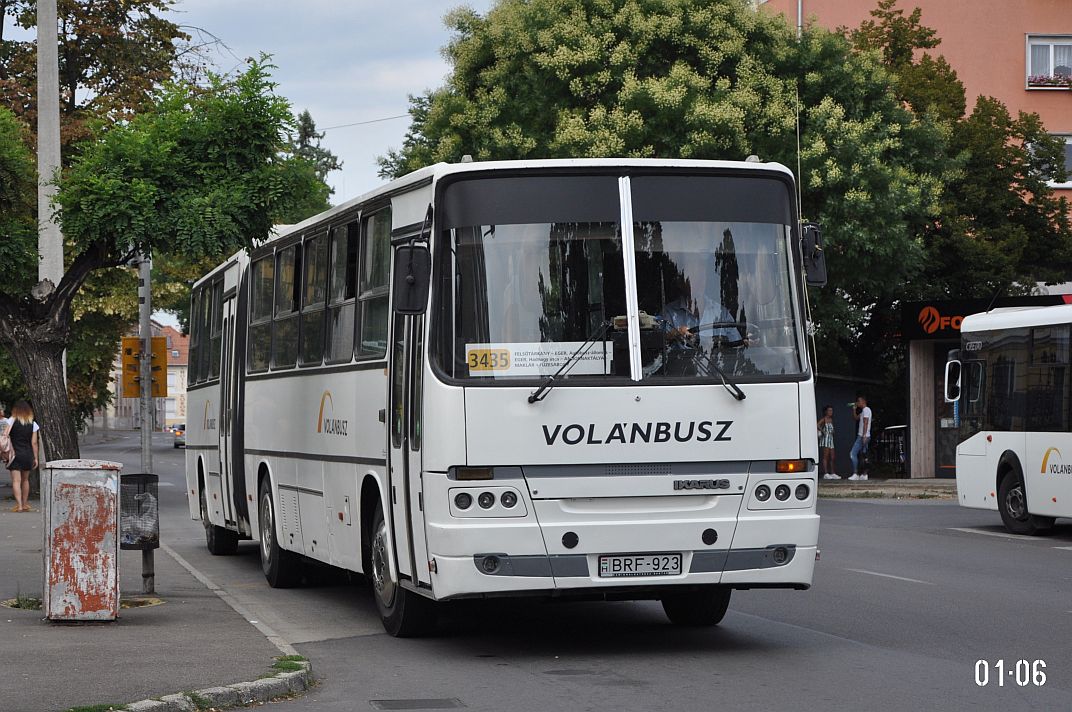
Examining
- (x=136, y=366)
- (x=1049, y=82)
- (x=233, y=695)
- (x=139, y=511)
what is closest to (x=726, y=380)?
(x=233, y=695)

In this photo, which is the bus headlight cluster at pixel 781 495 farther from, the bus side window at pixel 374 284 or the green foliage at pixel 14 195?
the green foliage at pixel 14 195

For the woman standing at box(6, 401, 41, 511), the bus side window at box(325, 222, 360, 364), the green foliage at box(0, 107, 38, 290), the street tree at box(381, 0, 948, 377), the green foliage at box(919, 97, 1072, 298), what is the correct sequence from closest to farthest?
the bus side window at box(325, 222, 360, 364) → the green foliage at box(0, 107, 38, 290) → the woman standing at box(6, 401, 41, 511) → the street tree at box(381, 0, 948, 377) → the green foliage at box(919, 97, 1072, 298)

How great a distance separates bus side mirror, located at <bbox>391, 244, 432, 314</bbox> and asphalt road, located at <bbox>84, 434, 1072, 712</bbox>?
2238 millimetres

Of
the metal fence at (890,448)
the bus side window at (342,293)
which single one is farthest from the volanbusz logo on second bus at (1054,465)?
the metal fence at (890,448)

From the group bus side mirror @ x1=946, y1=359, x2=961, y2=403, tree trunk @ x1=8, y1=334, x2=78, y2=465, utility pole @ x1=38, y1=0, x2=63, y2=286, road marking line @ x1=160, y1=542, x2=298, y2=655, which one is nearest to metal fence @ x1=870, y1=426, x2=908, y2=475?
bus side mirror @ x1=946, y1=359, x2=961, y2=403

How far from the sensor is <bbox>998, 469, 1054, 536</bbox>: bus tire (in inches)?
858

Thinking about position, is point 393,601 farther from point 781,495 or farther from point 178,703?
point 178,703

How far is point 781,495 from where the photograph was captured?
415 inches

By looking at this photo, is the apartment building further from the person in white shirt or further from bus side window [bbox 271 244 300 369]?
bus side window [bbox 271 244 300 369]

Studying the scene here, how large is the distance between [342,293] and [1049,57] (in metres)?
40.4

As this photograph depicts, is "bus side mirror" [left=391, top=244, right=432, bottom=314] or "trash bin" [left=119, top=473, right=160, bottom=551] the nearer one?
"bus side mirror" [left=391, top=244, right=432, bottom=314]

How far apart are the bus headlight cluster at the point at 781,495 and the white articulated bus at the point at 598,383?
13 millimetres

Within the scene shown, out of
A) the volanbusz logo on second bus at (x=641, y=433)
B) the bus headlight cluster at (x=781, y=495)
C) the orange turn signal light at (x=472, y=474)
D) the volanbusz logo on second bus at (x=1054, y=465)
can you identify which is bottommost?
the volanbusz logo on second bus at (x=1054, y=465)
